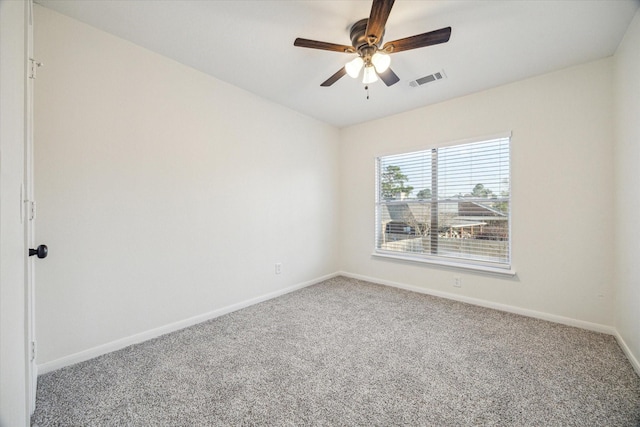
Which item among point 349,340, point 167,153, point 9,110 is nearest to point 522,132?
point 349,340

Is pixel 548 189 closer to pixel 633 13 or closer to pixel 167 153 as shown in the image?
pixel 633 13

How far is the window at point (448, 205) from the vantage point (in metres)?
3.01

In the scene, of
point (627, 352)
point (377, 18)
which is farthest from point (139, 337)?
point (627, 352)

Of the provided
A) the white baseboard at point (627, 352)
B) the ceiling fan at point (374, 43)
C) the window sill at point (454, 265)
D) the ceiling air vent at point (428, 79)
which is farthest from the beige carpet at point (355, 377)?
the ceiling air vent at point (428, 79)

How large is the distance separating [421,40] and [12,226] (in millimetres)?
2426

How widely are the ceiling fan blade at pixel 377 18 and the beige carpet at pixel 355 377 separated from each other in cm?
232

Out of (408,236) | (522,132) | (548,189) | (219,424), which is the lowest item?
(219,424)

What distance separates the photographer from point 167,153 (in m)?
2.43

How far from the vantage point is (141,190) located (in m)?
2.27

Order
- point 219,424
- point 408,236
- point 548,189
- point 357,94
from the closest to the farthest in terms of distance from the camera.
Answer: point 219,424, point 548,189, point 357,94, point 408,236

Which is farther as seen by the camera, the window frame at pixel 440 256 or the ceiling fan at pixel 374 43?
the window frame at pixel 440 256

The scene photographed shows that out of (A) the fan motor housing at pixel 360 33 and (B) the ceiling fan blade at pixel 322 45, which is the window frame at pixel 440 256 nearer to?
(A) the fan motor housing at pixel 360 33

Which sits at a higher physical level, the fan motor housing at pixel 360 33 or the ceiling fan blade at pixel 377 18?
the fan motor housing at pixel 360 33

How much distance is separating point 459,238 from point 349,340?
2020 millimetres
